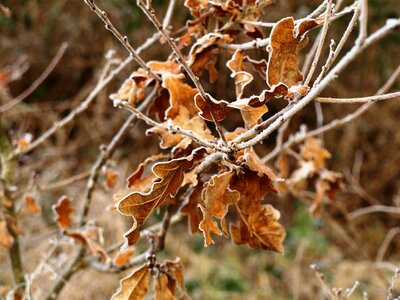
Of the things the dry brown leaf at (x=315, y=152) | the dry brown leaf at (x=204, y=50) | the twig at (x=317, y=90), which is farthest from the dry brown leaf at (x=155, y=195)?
the dry brown leaf at (x=315, y=152)

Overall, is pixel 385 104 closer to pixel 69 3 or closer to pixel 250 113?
pixel 69 3

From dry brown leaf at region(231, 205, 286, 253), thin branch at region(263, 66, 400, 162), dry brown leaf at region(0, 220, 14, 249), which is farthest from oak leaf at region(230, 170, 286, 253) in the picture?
dry brown leaf at region(0, 220, 14, 249)

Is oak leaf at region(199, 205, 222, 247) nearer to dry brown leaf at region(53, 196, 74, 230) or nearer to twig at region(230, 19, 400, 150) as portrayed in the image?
twig at region(230, 19, 400, 150)

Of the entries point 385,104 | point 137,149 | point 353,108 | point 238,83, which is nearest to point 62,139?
point 137,149

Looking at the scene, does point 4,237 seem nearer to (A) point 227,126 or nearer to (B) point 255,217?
(B) point 255,217

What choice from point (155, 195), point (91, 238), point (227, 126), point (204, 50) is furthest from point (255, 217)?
point (227, 126)

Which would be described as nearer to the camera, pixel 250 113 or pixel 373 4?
pixel 250 113
